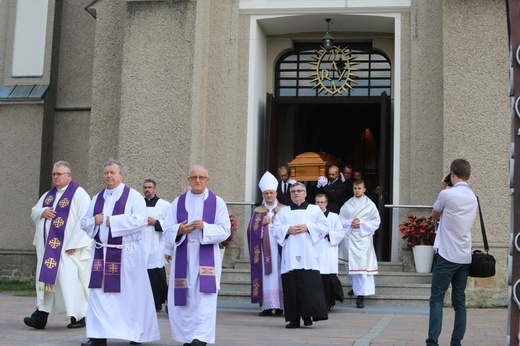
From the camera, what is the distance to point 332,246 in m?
13.6

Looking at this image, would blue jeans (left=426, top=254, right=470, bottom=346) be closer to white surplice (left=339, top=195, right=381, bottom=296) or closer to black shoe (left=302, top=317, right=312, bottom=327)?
black shoe (left=302, top=317, right=312, bottom=327)

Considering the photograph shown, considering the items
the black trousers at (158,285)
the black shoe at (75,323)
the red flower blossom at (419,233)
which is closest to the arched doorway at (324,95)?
the red flower blossom at (419,233)

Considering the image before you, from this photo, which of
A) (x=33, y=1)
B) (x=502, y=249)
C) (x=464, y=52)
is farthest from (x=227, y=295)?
(x=33, y=1)

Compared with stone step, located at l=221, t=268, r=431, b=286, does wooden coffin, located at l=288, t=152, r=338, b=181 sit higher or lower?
higher

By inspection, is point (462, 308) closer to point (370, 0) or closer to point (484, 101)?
point (484, 101)

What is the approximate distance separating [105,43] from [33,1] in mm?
3418

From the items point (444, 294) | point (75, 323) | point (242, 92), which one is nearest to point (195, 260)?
point (75, 323)

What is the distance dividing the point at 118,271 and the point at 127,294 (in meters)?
0.26

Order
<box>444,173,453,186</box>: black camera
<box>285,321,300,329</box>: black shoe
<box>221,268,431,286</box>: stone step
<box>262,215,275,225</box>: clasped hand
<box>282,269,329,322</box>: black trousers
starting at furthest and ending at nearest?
<box>221,268,431,286</box>: stone step
<box>262,215,275,225</box>: clasped hand
<box>285,321,300,329</box>: black shoe
<box>282,269,329,322</box>: black trousers
<box>444,173,453,186</box>: black camera

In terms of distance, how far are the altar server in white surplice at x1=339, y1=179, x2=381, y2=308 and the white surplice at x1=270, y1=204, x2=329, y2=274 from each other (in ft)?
7.84

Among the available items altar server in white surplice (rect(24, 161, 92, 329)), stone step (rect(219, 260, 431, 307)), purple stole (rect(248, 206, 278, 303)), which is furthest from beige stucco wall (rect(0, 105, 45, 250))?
altar server in white surplice (rect(24, 161, 92, 329))

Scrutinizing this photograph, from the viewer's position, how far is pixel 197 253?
924 centimetres

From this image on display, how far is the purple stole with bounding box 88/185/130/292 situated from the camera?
9.23m

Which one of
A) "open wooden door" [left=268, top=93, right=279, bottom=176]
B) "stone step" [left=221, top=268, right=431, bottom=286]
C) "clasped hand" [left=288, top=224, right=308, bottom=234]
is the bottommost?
"stone step" [left=221, top=268, right=431, bottom=286]
